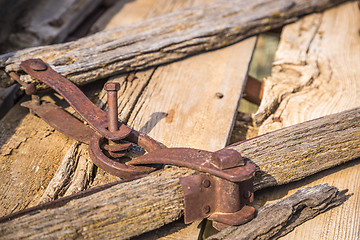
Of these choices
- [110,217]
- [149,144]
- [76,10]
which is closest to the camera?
[110,217]

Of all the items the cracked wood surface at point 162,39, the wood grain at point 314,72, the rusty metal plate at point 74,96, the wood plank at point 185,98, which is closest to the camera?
the rusty metal plate at point 74,96

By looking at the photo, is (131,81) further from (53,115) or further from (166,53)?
(53,115)

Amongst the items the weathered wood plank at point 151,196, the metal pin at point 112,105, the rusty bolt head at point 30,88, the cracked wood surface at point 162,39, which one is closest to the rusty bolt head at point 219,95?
the cracked wood surface at point 162,39

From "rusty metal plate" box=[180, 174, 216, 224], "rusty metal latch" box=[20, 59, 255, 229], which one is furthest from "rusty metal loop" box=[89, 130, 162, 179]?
"rusty metal plate" box=[180, 174, 216, 224]

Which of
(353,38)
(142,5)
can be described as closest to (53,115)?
(142,5)

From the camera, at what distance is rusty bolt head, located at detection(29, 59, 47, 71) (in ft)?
7.10

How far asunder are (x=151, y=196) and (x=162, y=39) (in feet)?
4.60

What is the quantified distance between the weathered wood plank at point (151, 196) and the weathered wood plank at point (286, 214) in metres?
0.14

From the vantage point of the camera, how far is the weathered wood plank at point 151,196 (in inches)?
56.1

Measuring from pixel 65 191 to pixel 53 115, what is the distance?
1.74ft

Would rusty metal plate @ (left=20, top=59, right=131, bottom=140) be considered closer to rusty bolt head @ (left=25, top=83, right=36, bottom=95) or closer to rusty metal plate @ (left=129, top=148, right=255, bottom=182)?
rusty bolt head @ (left=25, top=83, right=36, bottom=95)

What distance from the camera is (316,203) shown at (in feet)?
5.68

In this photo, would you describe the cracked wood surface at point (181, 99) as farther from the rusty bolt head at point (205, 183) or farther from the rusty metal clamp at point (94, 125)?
the rusty bolt head at point (205, 183)

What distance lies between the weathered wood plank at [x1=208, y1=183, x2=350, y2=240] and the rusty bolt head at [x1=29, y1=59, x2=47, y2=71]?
129cm
